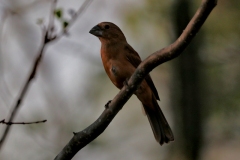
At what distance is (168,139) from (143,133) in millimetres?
7576

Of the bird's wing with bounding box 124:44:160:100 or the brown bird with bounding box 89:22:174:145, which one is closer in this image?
the brown bird with bounding box 89:22:174:145

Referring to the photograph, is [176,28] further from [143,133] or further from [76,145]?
[76,145]

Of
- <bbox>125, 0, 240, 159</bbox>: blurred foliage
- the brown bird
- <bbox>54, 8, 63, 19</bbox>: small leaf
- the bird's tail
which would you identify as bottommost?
<bbox>125, 0, 240, 159</bbox>: blurred foliage

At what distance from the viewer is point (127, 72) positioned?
688 centimetres

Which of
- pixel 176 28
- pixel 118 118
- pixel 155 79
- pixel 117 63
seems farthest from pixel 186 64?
pixel 117 63

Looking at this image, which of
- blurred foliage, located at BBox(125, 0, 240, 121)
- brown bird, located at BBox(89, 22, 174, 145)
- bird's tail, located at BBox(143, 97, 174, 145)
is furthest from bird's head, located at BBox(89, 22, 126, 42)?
blurred foliage, located at BBox(125, 0, 240, 121)

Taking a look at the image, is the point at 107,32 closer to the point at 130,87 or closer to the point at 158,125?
the point at 158,125

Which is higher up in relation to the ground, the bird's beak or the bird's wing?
the bird's beak

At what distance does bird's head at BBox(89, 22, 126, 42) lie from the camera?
7.56 m

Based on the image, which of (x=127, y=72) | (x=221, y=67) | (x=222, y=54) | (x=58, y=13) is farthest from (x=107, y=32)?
(x=221, y=67)

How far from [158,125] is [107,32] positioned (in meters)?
1.41

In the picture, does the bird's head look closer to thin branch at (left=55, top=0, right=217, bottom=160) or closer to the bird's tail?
the bird's tail

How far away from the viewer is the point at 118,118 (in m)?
15.3

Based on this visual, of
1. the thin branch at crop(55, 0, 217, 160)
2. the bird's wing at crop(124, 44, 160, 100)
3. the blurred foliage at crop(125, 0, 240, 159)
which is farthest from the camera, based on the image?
the blurred foliage at crop(125, 0, 240, 159)
